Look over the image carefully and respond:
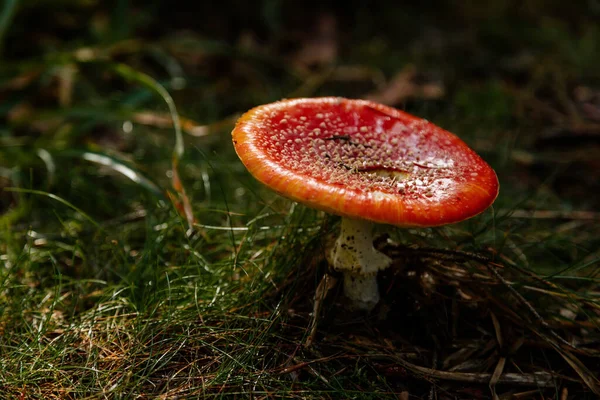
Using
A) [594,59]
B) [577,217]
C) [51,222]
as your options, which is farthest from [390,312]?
[594,59]

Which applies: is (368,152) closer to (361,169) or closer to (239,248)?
(361,169)

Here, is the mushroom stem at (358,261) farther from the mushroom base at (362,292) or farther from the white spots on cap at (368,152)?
the white spots on cap at (368,152)

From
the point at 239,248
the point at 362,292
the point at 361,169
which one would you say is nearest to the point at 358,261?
the point at 362,292

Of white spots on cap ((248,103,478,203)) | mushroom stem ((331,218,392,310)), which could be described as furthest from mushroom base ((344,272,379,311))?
white spots on cap ((248,103,478,203))

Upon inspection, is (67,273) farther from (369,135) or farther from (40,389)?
(369,135)

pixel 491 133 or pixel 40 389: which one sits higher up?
pixel 40 389

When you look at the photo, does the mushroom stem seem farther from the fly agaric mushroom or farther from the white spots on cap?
the white spots on cap
